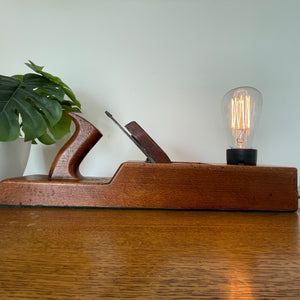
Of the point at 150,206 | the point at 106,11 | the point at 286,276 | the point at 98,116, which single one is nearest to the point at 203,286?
the point at 286,276

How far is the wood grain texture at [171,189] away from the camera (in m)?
0.51

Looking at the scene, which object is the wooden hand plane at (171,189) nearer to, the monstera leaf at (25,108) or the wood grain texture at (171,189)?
the wood grain texture at (171,189)

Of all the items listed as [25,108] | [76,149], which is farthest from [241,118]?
[25,108]

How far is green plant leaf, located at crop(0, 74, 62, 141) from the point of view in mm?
506

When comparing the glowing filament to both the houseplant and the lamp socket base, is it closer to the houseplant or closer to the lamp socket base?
the lamp socket base

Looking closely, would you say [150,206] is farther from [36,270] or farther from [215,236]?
[36,270]

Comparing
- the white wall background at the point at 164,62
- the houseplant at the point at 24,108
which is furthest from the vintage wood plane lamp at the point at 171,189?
the white wall background at the point at 164,62

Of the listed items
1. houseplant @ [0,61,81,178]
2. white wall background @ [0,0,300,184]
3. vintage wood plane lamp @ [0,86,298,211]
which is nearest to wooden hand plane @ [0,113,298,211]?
vintage wood plane lamp @ [0,86,298,211]

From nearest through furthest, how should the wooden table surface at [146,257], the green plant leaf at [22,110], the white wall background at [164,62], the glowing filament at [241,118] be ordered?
the wooden table surface at [146,257] < the green plant leaf at [22,110] < the glowing filament at [241,118] < the white wall background at [164,62]

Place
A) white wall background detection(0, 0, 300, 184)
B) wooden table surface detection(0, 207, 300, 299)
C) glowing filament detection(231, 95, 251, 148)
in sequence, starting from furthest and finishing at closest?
1. white wall background detection(0, 0, 300, 184)
2. glowing filament detection(231, 95, 251, 148)
3. wooden table surface detection(0, 207, 300, 299)

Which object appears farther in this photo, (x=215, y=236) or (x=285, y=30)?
(x=285, y=30)

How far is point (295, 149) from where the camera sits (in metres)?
0.91

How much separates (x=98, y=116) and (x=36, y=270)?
76cm

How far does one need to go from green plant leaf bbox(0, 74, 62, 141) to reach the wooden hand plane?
12 cm
